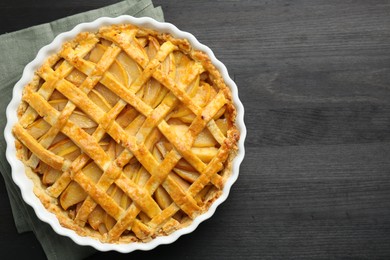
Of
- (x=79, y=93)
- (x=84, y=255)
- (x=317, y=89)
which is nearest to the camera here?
(x=79, y=93)

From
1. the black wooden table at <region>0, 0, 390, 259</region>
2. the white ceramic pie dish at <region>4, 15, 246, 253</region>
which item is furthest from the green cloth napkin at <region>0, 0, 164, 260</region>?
the white ceramic pie dish at <region>4, 15, 246, 253</region>

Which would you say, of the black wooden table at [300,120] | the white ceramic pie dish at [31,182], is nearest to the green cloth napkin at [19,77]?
the black wooden table at [300,120]

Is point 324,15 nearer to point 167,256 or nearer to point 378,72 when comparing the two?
point 378,72

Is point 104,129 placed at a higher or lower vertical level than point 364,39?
higher

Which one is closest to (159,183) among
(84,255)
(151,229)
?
(151,229)

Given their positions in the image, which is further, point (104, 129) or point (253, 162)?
point (253, 162)

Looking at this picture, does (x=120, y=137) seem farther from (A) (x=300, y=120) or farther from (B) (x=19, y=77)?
(A) (x=300, y=120)

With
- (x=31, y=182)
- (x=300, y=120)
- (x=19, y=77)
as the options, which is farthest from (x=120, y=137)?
(x=300, y=120)
